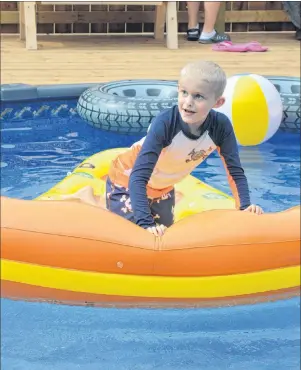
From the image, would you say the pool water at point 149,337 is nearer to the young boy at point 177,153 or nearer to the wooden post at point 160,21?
the young boy at point 177,153

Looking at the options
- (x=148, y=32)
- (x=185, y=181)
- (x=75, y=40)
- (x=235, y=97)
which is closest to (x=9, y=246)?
(x=185, y=181)

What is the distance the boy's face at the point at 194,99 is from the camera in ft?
8.00

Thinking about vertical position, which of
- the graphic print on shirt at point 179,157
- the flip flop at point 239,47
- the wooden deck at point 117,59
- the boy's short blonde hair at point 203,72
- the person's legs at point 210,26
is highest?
the boy's short blonde hair at point 203,72

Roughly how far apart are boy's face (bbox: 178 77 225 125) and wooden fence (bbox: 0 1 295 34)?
5583 millimetres

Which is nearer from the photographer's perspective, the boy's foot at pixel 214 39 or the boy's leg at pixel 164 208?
the boy's leg at pixel 164 208

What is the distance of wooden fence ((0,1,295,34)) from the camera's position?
782 centimetres

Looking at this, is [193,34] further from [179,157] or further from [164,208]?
[179,157]

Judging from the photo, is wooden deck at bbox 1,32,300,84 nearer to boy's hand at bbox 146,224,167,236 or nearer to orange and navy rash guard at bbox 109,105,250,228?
orange and navy rash guard at bbox 109,105,250,228

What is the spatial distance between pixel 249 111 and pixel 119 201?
1.67 metres

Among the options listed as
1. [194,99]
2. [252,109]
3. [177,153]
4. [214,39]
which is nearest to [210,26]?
[214,39]

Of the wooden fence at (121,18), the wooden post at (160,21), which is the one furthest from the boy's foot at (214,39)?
the wooden fence at (121,18)

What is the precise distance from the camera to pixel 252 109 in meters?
4.34

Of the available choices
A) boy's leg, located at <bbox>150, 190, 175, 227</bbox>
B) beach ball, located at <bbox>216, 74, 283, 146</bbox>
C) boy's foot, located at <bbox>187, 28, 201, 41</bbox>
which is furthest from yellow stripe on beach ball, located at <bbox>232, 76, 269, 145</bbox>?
boy's foot, located at <bbox>187, 28, 201, 41</bbox>

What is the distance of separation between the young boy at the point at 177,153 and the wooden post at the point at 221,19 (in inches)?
191
